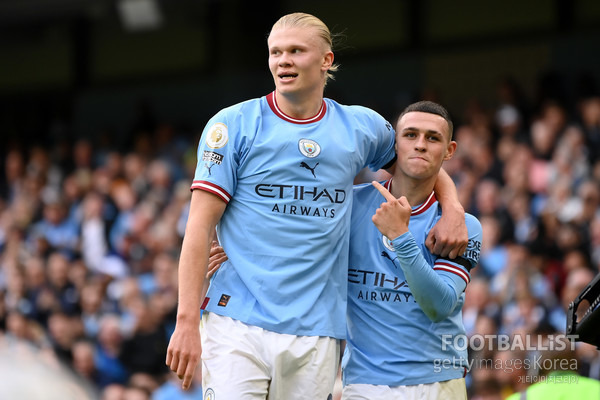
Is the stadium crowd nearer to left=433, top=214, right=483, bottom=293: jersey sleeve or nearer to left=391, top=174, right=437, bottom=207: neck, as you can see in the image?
left=433, top=214, right=483, bottom=293: jersey sleeve

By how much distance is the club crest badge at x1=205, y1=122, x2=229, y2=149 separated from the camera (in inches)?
169

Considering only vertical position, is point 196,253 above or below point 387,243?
below

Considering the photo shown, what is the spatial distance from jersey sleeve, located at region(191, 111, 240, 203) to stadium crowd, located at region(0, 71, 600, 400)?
3.31 meters

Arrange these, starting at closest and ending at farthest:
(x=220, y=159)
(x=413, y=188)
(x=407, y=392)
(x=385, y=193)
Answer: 1. (x=220, y=159)
2. (x=385, y=193)
3. (x=407, y=392)
4. (x=413, y=188)

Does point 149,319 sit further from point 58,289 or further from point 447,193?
point 447,193

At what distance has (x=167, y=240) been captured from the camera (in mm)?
12617

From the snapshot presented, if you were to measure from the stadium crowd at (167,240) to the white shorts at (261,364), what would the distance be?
2920mm

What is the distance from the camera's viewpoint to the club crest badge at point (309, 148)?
14.3 feet

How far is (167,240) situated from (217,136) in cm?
845

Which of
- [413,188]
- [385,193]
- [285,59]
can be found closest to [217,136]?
[285,59]

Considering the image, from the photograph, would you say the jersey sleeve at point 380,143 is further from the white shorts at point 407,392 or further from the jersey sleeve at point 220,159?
the white shorts at point 407,392

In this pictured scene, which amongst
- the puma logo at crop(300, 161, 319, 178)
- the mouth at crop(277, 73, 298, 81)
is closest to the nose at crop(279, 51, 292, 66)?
the mouth at crop(277, 73, 298, 81)

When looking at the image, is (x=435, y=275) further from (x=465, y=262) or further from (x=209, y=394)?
(x=209, y=394)

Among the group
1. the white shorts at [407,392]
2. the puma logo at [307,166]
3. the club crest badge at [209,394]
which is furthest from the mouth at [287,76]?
the white shorts at [407,392]
